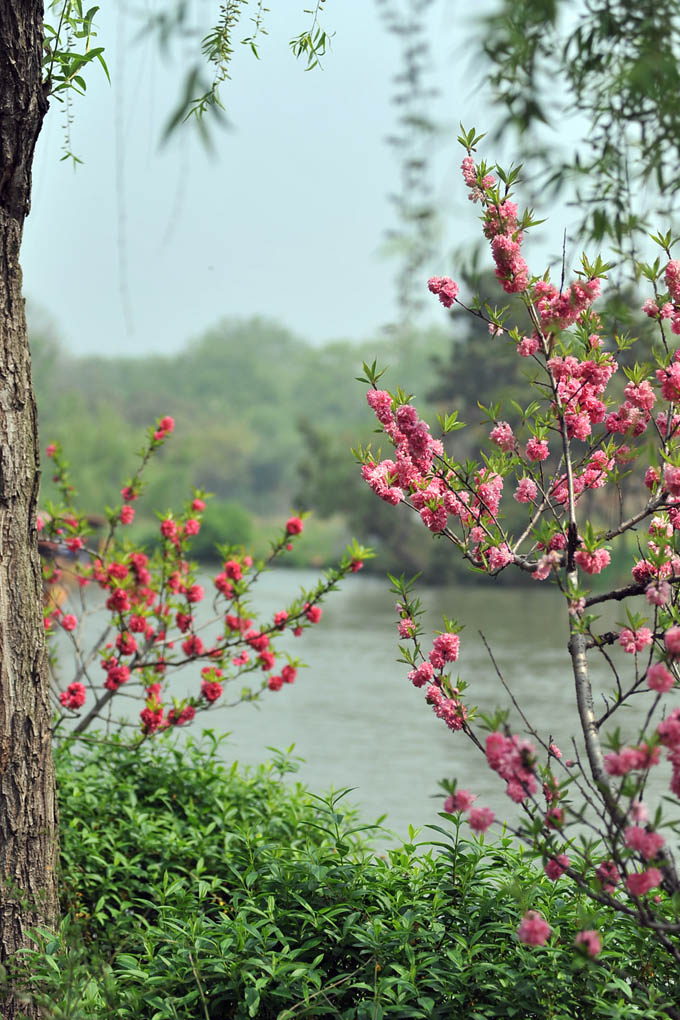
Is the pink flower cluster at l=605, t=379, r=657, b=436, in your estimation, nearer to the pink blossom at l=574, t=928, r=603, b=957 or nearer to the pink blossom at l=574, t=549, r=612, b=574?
the pink blossom at l=574, t=549, r=612, b=574

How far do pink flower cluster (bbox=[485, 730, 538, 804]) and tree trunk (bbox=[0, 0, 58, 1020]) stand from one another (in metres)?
1.29

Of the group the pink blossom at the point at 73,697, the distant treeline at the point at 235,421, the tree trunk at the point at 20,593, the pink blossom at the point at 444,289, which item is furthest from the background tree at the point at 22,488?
the distant treeline at the point at 235,421

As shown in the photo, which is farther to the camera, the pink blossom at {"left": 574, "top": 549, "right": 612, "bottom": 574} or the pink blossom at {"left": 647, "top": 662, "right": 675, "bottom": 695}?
the pink blossom at {"left": 574, "top": 549, "right": 612, "bottom": 574}

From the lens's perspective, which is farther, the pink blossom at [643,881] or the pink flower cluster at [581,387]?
the pink flower cluster at [581,387]

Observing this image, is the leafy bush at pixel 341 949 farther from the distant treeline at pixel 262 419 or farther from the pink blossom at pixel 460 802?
the distant treeline at pixel 262 419

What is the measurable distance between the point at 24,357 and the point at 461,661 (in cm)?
643

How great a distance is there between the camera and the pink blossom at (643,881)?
1.47 meters

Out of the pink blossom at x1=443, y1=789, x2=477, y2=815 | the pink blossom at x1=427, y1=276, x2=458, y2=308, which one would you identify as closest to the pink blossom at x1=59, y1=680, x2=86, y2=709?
the pink blossom at x1=427, y1=276, x2=458, y2=308

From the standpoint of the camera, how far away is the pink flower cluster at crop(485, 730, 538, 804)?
1.53 meters

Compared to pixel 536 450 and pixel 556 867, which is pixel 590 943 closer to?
pixel 556 867

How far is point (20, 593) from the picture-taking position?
8.02 feet

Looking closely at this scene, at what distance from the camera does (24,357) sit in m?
2.46

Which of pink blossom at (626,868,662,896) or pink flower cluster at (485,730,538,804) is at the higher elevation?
pink flower cluster at (485,730,538,804)

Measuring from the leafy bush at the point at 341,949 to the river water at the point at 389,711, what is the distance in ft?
2.37
